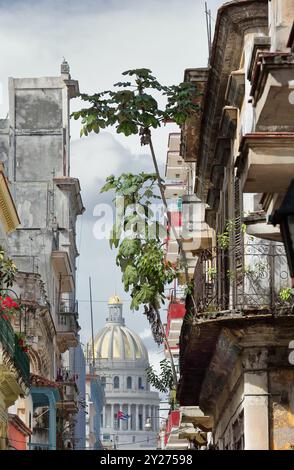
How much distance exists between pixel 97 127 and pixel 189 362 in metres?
5.62

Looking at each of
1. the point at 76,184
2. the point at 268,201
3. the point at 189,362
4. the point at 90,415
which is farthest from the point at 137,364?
the point at 268,201

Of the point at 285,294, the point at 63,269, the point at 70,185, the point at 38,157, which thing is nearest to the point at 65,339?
the point at 63,269

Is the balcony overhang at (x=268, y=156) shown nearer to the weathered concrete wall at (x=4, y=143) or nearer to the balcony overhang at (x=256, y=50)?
the balcony overhang at (x=256, y=50)

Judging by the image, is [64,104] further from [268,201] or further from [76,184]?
Result: [268,201]

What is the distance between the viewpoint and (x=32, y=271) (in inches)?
2032

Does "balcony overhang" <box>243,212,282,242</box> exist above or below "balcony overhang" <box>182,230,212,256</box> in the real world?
below

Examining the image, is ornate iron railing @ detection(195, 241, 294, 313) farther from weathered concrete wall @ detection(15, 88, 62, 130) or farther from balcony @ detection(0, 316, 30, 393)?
weathered concrete wall @ detection(15, 88, 62, 130)

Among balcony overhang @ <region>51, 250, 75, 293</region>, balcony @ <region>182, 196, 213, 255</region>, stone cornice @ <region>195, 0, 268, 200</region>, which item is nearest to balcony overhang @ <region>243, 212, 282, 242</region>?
stone cornice @ <region>195, 0, 268, 200</region>

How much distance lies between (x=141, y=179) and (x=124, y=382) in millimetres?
168817

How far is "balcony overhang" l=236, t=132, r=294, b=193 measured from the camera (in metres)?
9.63

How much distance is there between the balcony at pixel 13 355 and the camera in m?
27.8

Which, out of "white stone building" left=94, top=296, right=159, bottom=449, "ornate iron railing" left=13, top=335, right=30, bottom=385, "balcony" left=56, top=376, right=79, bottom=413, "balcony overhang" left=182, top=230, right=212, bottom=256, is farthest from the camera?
"white stone building" left=94, top=296, right=159, bottom=449

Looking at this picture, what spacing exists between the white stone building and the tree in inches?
6452

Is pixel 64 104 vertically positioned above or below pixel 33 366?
above
